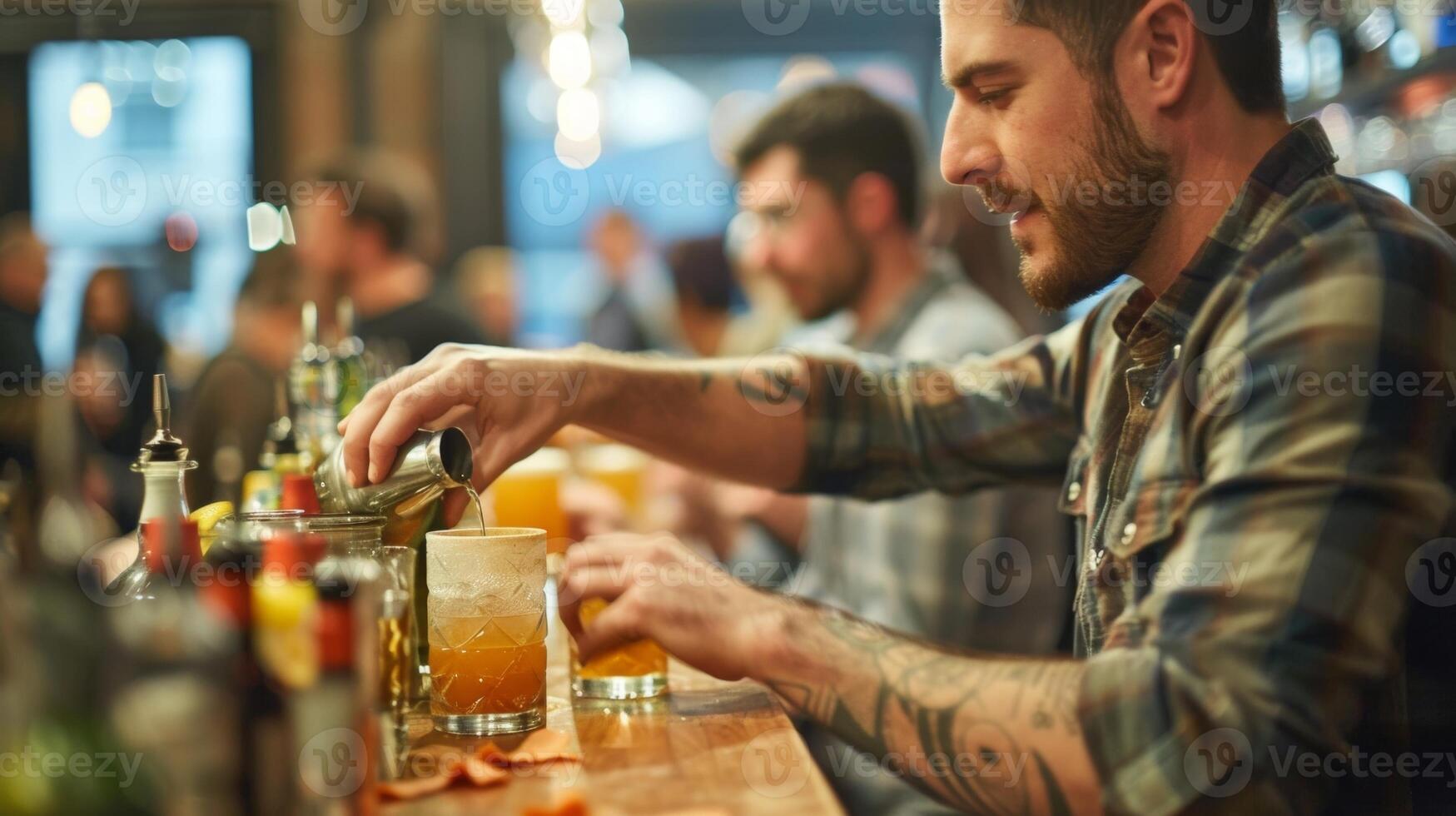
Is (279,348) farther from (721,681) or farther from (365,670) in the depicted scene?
(365,670)

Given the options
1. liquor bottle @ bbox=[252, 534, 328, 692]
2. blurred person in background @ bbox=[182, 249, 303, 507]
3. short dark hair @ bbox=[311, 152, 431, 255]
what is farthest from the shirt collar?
short dark hair @ bbox=[311, 152, 431, 255]

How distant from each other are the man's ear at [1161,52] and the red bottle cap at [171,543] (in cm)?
97

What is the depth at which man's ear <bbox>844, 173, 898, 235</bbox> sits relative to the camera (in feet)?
9.53

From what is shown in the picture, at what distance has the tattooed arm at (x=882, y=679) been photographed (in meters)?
1.02

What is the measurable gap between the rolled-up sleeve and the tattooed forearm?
31 mm

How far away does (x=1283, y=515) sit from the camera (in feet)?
3.24

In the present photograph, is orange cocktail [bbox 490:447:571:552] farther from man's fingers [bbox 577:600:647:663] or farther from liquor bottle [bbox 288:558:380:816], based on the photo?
liquor bottle [bbox 288:558:380:816]

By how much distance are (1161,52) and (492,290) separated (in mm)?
5613

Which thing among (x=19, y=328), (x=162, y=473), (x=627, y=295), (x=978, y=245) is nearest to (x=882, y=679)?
(x=162, y=473)

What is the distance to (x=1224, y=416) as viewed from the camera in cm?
107

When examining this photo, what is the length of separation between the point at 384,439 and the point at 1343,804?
2.92ft

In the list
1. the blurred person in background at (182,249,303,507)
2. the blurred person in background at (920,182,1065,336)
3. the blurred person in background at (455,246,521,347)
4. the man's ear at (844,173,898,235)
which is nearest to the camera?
the blurred person in background at (182,249,303,507)

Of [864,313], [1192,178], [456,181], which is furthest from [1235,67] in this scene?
[456,181]

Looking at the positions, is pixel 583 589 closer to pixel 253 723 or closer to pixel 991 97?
pixel 253 723
